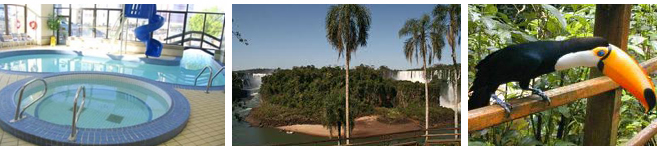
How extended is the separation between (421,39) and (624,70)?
4.22 feet

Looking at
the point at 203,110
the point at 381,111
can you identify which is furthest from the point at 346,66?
the point at 203,110

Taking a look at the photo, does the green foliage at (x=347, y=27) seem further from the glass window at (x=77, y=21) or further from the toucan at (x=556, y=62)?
the glass window at (x=77, y=21)

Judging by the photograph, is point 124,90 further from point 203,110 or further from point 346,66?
point 346,66

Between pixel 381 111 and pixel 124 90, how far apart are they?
4211mm

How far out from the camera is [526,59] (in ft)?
7.99

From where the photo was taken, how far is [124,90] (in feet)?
20.0

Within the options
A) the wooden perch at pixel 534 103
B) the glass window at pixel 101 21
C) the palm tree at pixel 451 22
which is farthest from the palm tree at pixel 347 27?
the glass window at pixel 101 21

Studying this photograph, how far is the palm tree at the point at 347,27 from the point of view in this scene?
10.3ft

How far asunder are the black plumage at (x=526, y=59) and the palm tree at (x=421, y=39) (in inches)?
27.4

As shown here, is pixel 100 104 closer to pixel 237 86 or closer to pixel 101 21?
pixel 237 86

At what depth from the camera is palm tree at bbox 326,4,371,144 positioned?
3.15 meters

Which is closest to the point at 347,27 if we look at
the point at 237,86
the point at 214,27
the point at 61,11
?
the point at 237,86

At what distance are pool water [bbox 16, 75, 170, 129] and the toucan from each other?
11.6 ft

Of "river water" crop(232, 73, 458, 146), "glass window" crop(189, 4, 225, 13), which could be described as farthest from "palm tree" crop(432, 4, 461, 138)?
"glass window" crop(189, 4, 225, 13)
